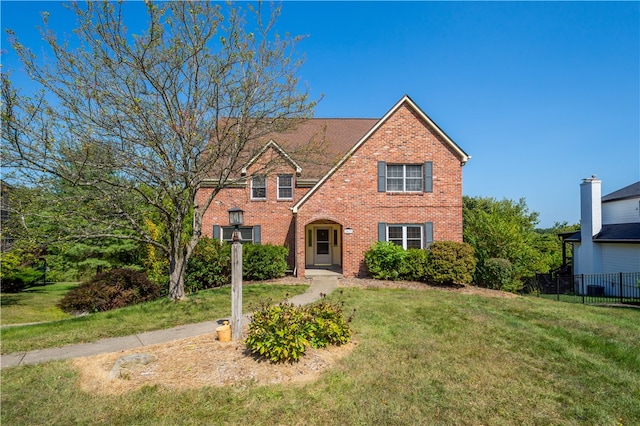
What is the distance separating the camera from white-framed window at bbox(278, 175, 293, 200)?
17.4 metres

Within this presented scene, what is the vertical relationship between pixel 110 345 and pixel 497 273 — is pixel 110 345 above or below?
below

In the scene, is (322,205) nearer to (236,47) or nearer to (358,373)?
(236,47)

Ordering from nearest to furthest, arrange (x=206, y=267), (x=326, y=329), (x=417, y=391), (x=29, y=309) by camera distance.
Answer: (x=417, y=391) < (x=326, y=329) < (x=29, y=309) < (x=206, y=267)

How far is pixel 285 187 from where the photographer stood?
1745 centimetres

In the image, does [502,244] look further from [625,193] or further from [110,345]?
[110,345]

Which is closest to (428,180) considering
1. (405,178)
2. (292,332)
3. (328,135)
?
(405,178)

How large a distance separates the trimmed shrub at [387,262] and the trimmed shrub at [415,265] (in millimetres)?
90

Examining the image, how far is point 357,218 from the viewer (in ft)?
48.9

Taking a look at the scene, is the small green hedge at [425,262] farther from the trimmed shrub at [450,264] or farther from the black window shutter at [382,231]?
the black window shutter at [382,231]

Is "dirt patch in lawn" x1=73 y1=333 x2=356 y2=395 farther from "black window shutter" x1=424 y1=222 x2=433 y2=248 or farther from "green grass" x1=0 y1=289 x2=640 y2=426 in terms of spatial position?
"black window shutter" x1=424 y1=222 x2=433 y2=248

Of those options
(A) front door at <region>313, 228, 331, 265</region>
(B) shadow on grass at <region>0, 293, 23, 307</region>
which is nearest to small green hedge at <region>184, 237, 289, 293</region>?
(A) front door at <region>313, 228, 331, 265</region>

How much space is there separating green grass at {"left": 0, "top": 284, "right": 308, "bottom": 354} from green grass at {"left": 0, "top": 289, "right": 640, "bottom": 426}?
5.05 ft

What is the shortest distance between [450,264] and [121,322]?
37.0ft

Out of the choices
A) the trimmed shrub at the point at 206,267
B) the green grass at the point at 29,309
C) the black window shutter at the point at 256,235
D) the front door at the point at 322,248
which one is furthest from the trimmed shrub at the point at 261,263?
the green grass at the point at 29,309
